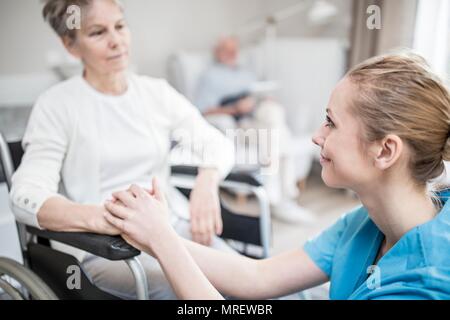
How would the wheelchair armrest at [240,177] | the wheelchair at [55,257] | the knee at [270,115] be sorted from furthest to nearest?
the knee at [270,115], the wheelchair armrest at [240,177], the wheelchair at [55,257]

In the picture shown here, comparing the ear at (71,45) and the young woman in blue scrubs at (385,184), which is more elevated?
the ear at (71,45)

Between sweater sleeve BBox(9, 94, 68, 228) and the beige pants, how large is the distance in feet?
0.52

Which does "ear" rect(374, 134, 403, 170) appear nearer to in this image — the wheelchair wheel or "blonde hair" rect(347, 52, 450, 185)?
"blonde hair" rect(347, 52, 450, 185)

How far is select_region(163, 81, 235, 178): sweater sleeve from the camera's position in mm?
996

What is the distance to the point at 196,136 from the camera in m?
1.02

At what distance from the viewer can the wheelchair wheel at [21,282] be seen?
709 millimetres

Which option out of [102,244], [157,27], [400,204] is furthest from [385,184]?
[157,27]

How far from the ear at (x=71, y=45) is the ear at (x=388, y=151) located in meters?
0.60

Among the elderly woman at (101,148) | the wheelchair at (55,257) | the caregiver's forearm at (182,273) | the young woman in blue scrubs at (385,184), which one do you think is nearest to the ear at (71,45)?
the elderly woman at (101,148)

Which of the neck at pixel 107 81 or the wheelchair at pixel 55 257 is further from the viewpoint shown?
the neck at pixel 107 81

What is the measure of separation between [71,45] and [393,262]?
0.70m

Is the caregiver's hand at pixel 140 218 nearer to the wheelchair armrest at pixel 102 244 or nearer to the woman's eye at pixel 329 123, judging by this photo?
the wheelchair armrest at pixel 102 244

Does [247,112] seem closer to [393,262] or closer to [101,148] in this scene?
[101,148]

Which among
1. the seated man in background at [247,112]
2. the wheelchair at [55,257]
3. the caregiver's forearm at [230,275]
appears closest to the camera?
the wheelchair at [55,257]
